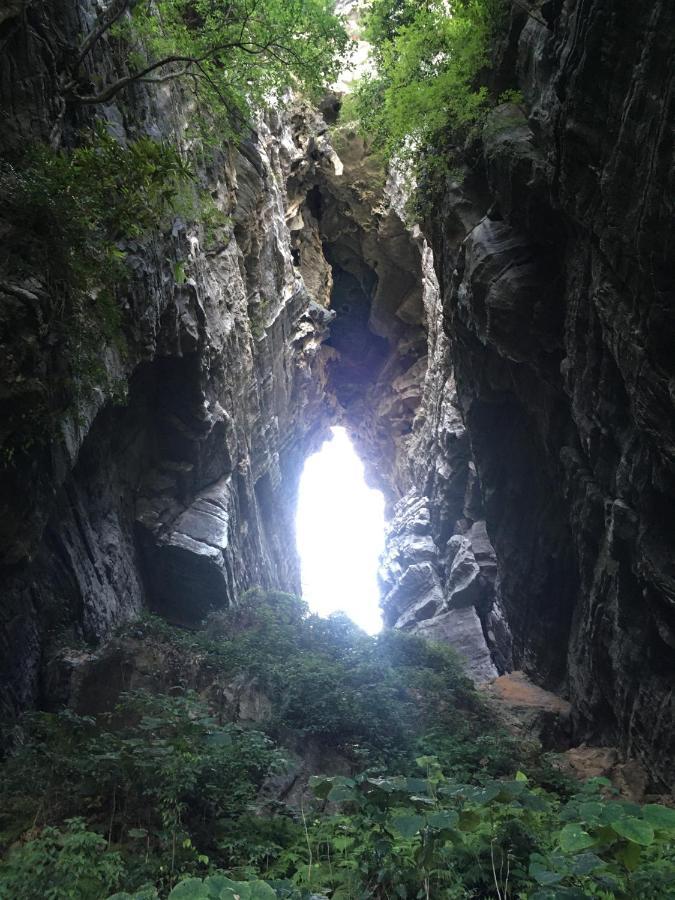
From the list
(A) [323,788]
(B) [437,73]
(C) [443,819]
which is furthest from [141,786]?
(B) [437,73]

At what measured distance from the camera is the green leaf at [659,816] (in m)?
3.08

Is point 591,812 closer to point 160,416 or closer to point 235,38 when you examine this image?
point 160,416

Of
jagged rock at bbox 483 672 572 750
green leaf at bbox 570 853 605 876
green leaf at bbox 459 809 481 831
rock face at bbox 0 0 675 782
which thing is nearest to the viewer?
green leaf at bbox 570 853 605 876

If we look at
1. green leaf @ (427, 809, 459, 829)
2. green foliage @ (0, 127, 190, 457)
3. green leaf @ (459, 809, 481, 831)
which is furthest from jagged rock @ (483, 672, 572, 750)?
green foliage @ (0, 127, 190, 457)

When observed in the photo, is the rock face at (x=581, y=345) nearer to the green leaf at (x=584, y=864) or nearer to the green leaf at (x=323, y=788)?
the green leaf at (x=584, y=864)

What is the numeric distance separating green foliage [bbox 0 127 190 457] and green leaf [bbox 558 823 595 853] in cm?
615

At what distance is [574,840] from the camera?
3166mm

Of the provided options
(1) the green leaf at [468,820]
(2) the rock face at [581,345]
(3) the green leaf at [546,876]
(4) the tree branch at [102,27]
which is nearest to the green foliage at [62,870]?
(1) the green leaf at [468,820]

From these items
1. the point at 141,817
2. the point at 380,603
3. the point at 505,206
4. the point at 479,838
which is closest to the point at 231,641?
the point at 141,817

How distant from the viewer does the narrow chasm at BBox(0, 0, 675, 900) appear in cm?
473

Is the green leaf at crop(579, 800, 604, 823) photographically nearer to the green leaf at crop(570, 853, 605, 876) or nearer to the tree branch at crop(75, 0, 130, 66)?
the green leaf at crop(570, 853, 605, 876)

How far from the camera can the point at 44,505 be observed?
26.5 feet

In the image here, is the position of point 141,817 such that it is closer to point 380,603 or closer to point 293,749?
point 293,749

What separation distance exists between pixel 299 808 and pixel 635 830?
4719 mm
